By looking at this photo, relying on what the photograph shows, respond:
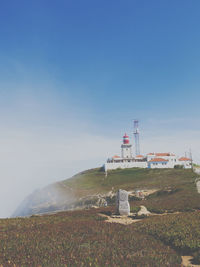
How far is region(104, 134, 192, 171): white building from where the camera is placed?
3904 inches

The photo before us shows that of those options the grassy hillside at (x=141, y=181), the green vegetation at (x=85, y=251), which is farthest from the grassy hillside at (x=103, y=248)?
the grassy hillside at (x=141, y=181)

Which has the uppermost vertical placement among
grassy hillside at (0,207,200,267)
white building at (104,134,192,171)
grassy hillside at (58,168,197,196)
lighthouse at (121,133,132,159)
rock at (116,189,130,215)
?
lighthouse at (121,133,132,159)

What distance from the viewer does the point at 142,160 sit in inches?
4311

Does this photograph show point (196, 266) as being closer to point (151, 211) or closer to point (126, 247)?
point (126, 247)

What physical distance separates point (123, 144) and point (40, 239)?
10548 cm

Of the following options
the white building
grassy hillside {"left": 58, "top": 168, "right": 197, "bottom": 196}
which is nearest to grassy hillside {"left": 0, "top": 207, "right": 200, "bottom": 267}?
grassy hillside {"left": 58, "top": 168, "right": 197, "bottom": 196}

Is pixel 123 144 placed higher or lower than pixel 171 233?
higher

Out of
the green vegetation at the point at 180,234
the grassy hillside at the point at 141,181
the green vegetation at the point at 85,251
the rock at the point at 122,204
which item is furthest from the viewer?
the grassy hillside at the point at 141,181

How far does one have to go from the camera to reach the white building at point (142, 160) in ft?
325

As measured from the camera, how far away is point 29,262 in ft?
27.0

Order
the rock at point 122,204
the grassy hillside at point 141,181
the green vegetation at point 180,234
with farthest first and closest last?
the grassy hillside at point 141,181, the rock at point 122,204, the green vegetation at point 180,234

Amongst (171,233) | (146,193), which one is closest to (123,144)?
(146,193)

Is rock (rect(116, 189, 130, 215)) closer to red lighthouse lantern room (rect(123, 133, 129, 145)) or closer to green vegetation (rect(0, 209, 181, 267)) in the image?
green vegetation (rect(0, 209, 181, 267))

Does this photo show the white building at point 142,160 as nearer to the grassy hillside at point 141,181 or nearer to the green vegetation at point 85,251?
the grassy hillside at point 141,181
